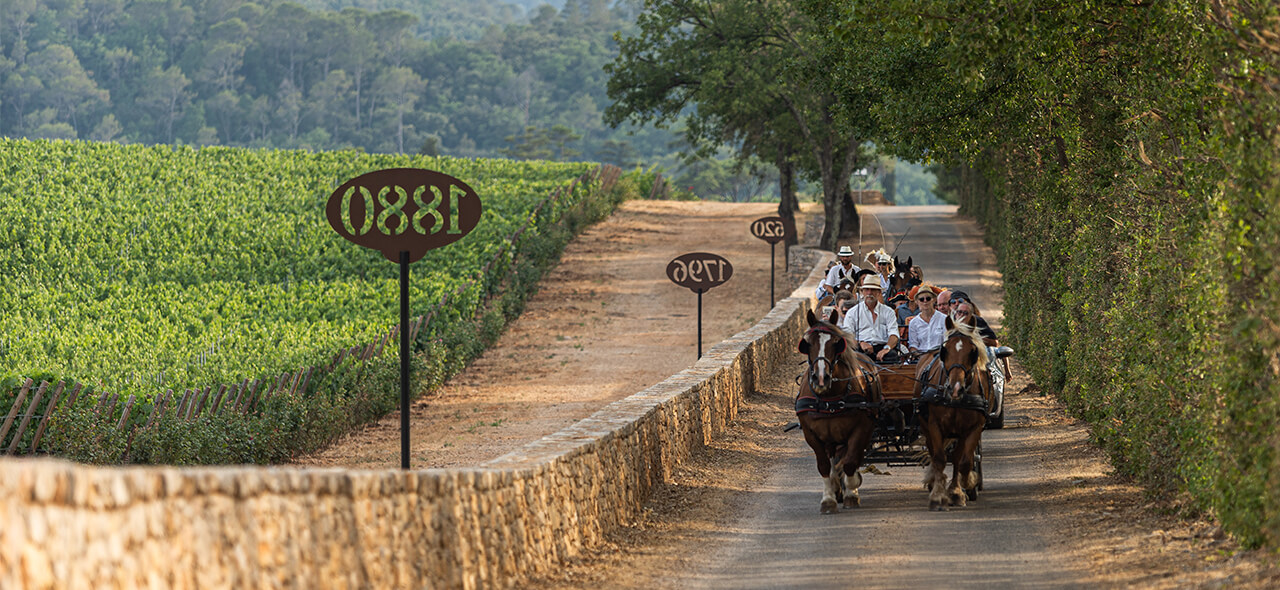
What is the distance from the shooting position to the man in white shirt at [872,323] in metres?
13.3

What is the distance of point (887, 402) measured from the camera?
12.5 metres

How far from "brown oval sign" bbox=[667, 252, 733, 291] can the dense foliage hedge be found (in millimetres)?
6015

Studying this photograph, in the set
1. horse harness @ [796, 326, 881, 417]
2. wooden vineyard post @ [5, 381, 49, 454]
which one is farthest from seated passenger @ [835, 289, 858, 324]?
wooden vineyard post @ [5, 381, 49, 454]

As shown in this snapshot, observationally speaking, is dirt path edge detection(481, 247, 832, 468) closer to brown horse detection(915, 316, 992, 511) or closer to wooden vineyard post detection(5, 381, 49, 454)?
brown horse detection(915, 316, 992, 511)

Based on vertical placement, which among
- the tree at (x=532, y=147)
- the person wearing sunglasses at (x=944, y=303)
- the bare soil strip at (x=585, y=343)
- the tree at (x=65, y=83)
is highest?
the tree at (x=65, y=83)

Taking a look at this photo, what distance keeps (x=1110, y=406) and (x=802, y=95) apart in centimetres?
2724

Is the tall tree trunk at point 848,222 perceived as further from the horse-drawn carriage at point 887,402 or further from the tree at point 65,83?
the tree at point 65,83

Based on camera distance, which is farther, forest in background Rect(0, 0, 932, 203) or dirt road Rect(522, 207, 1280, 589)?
forest in background Rect(0, 0, 932, 203)

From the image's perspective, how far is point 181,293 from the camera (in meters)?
40.3

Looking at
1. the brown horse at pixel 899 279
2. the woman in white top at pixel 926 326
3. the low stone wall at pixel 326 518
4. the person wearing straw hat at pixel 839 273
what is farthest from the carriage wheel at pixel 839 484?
the person wearing straw hat at pixel 839 273

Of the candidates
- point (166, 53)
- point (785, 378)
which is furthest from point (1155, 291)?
point (166, 53)

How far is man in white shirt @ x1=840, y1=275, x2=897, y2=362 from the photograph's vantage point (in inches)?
525

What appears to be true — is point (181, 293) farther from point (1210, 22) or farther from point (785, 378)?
point (1210, 22)

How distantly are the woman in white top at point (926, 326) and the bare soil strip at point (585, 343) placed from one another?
952 centimetres
